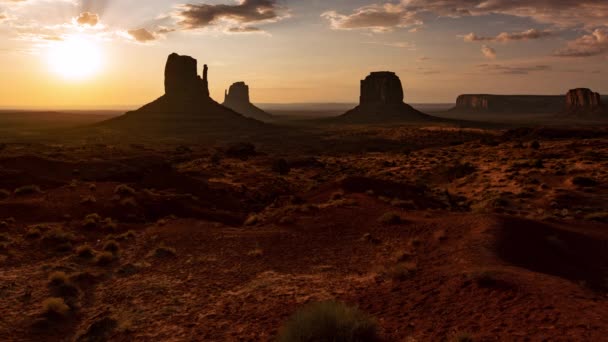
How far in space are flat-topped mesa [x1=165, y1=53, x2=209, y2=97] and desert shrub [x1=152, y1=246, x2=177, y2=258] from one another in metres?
134

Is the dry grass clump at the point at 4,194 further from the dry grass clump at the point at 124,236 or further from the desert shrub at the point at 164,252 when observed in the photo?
the desert shrub at the point at 164,252

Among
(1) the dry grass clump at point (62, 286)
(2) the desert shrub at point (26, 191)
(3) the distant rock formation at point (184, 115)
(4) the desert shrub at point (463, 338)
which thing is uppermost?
(3) the distant rock formation at point (184, 115)

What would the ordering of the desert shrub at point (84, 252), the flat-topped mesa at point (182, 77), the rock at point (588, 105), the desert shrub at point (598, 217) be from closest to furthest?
the desert shrub at point (84, 252), the desert shrub at point (598, 217), the flat-topped mesa at point (182, 77), the rock at point (588, 105)

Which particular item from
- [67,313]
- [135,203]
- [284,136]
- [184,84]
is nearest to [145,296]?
[67,313]

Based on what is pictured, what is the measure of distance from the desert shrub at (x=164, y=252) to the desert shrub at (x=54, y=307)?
446 cm

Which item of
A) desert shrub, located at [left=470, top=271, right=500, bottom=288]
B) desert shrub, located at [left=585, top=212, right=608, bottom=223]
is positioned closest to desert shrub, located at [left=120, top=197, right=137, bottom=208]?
desert shrub, located at [left=470, top=271, right=500, bottom=288]

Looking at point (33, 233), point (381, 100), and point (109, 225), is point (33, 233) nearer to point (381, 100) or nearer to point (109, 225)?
point (109, 225)

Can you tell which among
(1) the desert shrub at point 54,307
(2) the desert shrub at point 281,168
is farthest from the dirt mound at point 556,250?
(2) the desert shrub at point 281,168

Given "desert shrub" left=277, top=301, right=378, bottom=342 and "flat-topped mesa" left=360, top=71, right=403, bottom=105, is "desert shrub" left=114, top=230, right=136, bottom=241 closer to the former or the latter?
"desert shrub" left=277, top=301, right=378, bottom=342

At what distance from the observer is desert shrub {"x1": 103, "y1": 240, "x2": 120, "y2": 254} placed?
596 inches

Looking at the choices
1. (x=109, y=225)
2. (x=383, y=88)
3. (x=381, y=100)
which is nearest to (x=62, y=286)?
(x=109, y=225)

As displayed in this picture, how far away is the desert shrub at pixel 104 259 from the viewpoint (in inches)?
546

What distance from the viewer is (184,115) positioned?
131 meters

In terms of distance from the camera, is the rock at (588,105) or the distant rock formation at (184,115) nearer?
Result: the distant rock formation at (184,115)
